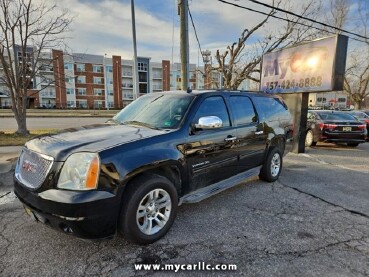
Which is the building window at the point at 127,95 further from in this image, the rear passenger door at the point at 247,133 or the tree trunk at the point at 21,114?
the rear passenger door at the point at 247,133

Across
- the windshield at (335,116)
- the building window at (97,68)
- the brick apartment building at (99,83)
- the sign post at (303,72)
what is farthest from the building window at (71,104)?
the windshield at (335,116)

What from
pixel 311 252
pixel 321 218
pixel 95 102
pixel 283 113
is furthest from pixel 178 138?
pixel 95 102

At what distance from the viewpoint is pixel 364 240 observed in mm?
3232

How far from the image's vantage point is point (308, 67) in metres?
8.92

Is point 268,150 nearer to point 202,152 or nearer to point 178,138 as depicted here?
point 202,152

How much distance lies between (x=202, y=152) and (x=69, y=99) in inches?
2664

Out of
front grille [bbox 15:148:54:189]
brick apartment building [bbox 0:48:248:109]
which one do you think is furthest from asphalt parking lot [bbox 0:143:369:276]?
brick apartment building [bbox 0:48:248:109]

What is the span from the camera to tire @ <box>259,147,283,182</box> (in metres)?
5.35

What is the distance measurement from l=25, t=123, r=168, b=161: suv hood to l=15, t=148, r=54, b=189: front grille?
0.07 meters

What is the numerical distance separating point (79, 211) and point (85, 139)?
871mm

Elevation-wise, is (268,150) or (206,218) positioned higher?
(268,150)

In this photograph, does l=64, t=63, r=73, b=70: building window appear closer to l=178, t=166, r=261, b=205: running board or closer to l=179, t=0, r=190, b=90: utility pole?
l=179, t=0, r=190, b=90: utility pole

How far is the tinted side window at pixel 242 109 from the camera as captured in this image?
14.4 ft

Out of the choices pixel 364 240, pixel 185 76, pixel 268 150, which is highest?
pixel 185 76
